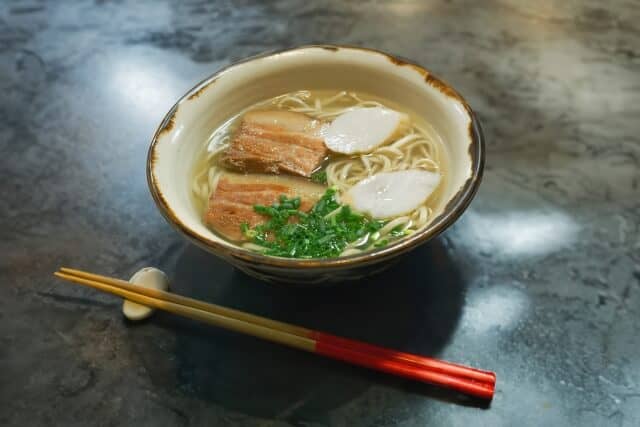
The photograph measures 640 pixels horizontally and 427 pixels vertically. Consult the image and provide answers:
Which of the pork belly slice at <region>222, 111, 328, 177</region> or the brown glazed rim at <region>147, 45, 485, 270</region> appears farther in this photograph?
the pork belly slice at <region>222, 111, 328, 177</region>

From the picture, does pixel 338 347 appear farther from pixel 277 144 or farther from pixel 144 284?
pixel 277 144

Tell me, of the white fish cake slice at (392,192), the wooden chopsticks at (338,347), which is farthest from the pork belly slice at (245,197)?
the wooden chopsticks at (338,347)

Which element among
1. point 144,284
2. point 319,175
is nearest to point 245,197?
point 319,175

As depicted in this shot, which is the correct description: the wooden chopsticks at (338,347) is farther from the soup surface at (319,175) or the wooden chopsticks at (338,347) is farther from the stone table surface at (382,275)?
the soup surface at (319,175)

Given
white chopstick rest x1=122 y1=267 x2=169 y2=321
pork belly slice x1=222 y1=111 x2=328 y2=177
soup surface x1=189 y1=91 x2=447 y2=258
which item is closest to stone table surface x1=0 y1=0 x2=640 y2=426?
A: white chopstick rest x1=122 y1=267 x2=169 y2=321

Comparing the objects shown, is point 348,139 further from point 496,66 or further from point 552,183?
point 496,66

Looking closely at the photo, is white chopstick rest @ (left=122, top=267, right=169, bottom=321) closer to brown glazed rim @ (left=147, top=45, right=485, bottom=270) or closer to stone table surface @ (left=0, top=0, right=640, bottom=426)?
stone table surface @ (left=0, top=0, right=640, bottom=426)
